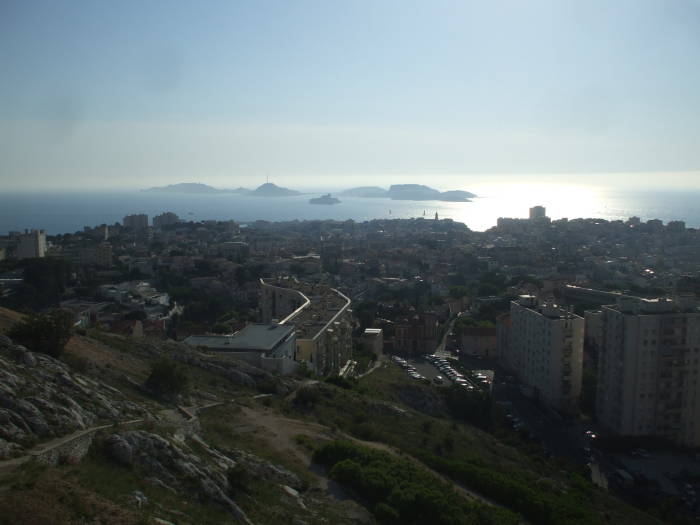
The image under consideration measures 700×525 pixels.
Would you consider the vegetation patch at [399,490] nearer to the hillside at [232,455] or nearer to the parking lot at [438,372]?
the hillside at [232,455]

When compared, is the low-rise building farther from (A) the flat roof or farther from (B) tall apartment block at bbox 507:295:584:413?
(B) tall apartment block at bbox 507:295:584:413

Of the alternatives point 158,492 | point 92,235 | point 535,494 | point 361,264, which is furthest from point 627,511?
point 92,235

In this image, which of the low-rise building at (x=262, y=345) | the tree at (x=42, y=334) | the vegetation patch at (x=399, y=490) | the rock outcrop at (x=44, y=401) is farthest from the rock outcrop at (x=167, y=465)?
the low-rise building at (x=262, y=345)

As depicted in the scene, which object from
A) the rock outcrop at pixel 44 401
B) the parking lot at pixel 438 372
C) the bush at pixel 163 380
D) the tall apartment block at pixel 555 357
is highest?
the rock outcrop at pixel 44 401

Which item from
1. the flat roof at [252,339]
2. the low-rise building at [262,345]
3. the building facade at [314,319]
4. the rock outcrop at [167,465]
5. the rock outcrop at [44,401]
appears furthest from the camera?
the building facade at [314,319]

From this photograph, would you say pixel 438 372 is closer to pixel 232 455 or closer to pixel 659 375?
pixel 659 375

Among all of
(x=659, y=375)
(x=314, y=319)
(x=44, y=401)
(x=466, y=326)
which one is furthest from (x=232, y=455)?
(x=466, y=326)
